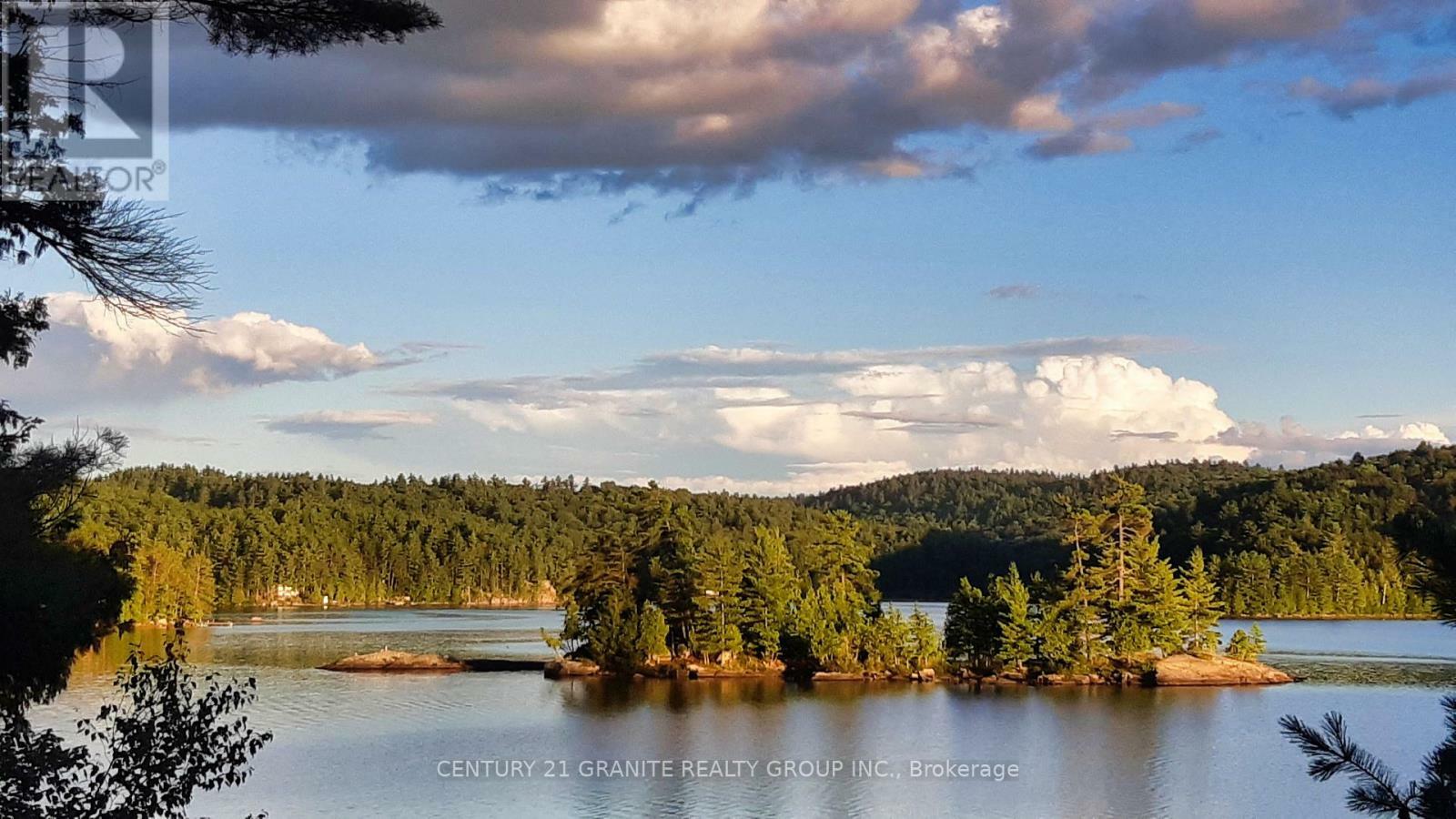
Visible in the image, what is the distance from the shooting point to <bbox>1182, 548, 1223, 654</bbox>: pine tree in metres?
62.4

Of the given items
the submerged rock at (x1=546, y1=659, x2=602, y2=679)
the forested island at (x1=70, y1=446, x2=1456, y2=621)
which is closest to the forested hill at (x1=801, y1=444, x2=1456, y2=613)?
the forested island at (x1=70, y1=446, x2=1456, y2=621)

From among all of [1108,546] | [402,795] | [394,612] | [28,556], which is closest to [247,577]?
[394,612]

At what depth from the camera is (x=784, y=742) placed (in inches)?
1683

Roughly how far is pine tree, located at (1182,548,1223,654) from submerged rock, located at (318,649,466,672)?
112ft

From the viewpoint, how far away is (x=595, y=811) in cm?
3180

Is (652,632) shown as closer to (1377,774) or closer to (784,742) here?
(784,742)

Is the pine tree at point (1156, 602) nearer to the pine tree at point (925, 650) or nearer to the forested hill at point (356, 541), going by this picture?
the pine tree at point (925, 650)

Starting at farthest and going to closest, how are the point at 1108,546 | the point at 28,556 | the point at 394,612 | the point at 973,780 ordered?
the point at 394,612, the point at 1108,546, the point at 973,780, the point at 28,556

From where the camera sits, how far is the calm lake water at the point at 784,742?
33.5 metres

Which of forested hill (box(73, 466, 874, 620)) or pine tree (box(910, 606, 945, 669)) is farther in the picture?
forested hill (box(73, 466, 874, 620))

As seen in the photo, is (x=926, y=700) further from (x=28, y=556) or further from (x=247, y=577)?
(x=247, y=577)

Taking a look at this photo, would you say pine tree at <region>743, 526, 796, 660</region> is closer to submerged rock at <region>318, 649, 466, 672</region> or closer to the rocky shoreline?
the rocky shoreline

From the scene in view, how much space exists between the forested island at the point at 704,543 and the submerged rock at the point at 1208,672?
7690mm

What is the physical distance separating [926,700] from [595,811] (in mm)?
25478
